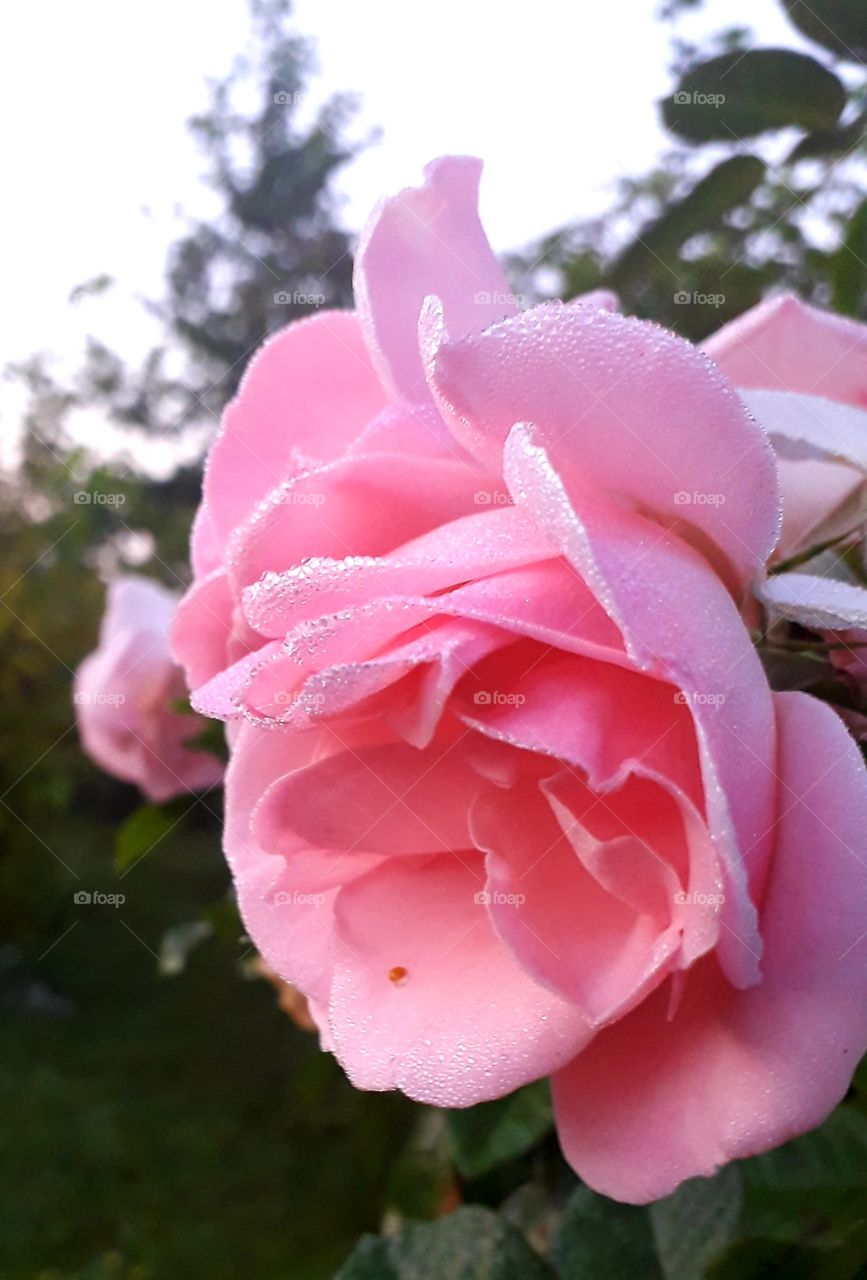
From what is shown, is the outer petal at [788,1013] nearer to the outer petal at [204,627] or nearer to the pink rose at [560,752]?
the pink rose at [560,752]

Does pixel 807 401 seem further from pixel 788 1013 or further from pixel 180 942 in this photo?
pixel 180 942

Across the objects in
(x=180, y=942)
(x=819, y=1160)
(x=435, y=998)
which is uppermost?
(x=435, y=998)

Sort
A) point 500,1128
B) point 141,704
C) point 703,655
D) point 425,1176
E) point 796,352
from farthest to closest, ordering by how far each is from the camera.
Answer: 1. point 141,704
2. point 425,1176
3. point 500,1128
4. point 796,352
5. point 703,655

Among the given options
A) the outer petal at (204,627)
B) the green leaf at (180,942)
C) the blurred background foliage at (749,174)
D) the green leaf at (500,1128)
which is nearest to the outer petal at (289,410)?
the outer petal at (204,627)

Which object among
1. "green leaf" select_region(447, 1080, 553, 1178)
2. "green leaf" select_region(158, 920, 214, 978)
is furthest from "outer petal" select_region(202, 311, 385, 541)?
"green leaf" select_region(158, 920, 214, 978)

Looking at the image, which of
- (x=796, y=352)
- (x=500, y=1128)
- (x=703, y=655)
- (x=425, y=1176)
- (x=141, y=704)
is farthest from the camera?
(x=141, y=704)

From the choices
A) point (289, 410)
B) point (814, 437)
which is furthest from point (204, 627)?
point (814, 437)

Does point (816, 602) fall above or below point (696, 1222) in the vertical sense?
above
